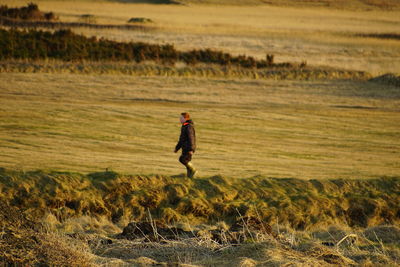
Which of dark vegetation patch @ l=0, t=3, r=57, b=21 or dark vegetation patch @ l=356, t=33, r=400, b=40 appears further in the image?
dark vegetation patch @ l=356, t=33, r=400, b=40

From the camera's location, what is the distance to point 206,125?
2781cm

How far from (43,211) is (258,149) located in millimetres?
9909

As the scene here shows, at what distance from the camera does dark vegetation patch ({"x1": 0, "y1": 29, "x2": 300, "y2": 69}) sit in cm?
4553

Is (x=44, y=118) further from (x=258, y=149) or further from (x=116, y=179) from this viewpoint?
(x=116, y=179)

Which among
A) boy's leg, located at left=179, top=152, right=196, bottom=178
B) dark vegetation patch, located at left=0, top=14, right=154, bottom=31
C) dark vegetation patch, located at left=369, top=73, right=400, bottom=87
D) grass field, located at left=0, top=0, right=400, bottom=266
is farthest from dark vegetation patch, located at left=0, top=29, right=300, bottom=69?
boy's leg, located at left=179, top=152, right=196, bottom=178

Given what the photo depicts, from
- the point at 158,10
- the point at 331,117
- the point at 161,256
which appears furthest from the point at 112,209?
Result: the point at 158,10

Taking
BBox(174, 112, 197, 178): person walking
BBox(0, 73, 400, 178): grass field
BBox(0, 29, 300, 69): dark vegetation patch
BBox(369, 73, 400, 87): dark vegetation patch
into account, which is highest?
BBox(174, 112, 197, 178): person walking

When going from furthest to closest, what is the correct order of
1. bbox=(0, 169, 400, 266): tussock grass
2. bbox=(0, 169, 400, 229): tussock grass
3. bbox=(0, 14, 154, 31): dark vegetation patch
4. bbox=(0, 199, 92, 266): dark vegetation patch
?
bbox=(0, 14, 154, 31): dark vegetation patch < bbox=(0, 169, 400, 229): tussock grass < bbox=(0, 169, 400, 266): tussock grass < bbox=(0, 199, 92, 266): dark vegetation patch

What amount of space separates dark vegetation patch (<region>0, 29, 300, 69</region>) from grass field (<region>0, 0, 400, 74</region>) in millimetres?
7935

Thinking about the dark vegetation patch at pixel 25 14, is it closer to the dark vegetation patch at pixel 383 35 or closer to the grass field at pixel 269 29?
the grass field at pixel 269 29

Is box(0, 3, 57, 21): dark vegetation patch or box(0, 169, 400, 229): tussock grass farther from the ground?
box(0, 3, 57, 21): dark vegetation patch

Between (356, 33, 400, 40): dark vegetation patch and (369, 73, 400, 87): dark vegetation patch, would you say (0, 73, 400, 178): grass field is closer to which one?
(369, 73, 400, 87): dark vegetation patch

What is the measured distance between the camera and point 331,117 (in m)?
31.7

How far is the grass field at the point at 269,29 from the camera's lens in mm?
62969
